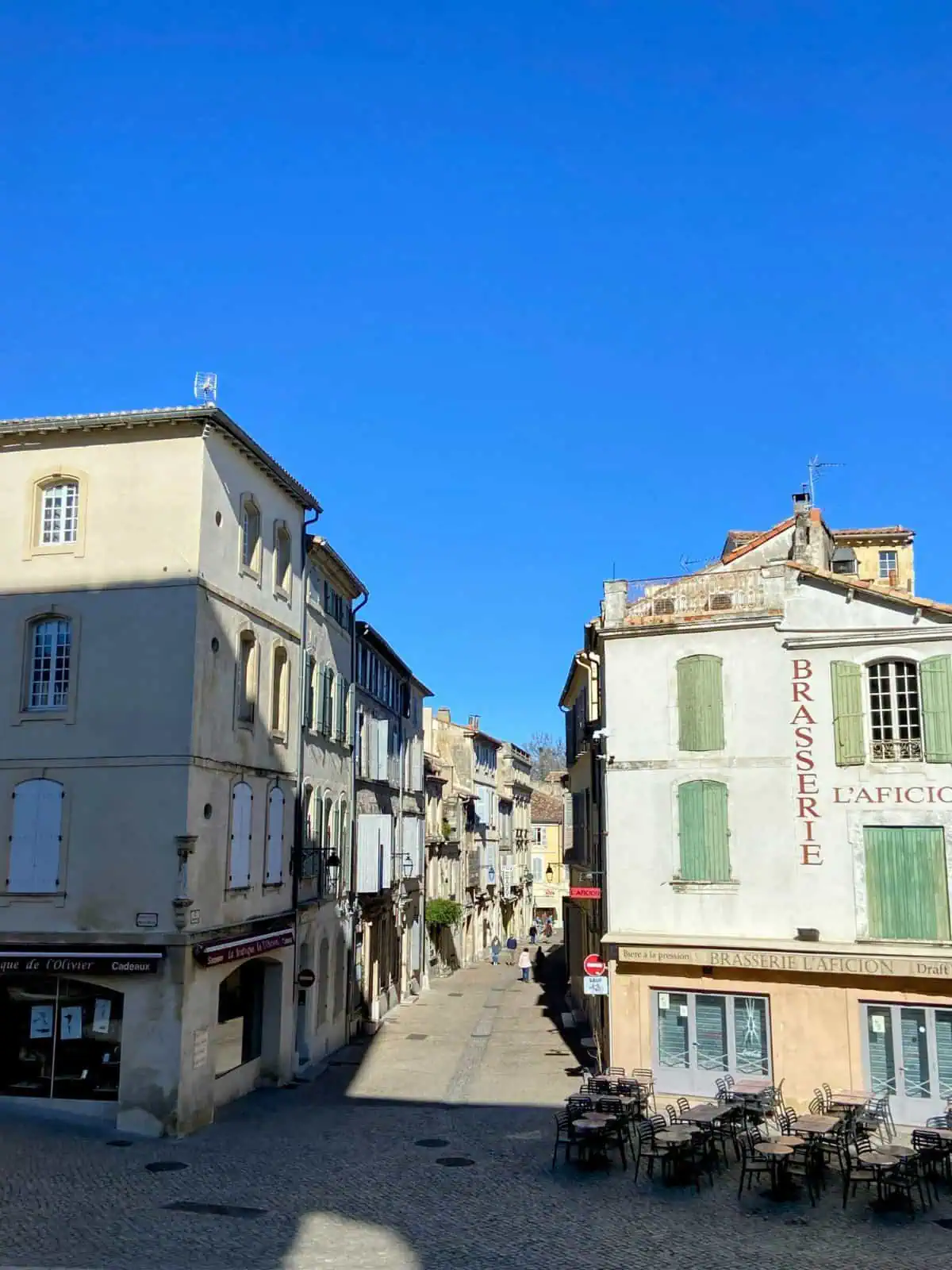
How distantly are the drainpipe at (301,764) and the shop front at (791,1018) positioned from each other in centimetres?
782

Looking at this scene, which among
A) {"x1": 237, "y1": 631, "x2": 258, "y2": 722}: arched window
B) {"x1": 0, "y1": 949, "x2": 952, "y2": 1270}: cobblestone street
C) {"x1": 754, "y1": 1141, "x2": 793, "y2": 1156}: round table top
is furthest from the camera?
{"x1": 237, "y1": 631, "x2": 258, "y2": 722}: arched window

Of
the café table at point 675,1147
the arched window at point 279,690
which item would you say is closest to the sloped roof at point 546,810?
the arched window at point 279,690

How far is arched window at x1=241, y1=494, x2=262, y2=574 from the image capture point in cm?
2311

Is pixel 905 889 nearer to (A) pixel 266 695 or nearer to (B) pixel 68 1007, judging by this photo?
(A) pixel 266 695

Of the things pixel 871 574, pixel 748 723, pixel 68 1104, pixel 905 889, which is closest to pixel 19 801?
pixel 68 1104

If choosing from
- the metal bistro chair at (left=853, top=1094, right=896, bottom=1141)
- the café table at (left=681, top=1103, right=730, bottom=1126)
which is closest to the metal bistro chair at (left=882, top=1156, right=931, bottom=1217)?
the metal bistro chair at (left=853, top=1094, right=896, bottom=1141)

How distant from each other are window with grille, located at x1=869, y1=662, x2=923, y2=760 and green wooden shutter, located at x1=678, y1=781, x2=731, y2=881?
3112mm

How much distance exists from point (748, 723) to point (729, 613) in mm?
2247

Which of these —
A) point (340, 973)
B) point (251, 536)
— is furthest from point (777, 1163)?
point (340, 973)

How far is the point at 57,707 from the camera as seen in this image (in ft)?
67.9

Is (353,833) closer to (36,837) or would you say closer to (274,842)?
(274,842)

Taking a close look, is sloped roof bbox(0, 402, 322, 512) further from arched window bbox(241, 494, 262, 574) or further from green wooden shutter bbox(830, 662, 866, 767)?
green wooden shutter bbox(830, 662, 866, 767)

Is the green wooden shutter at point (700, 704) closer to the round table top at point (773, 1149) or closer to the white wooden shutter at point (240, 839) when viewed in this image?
the round table top at point (773, 1149)

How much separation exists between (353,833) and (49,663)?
42.4 ft
